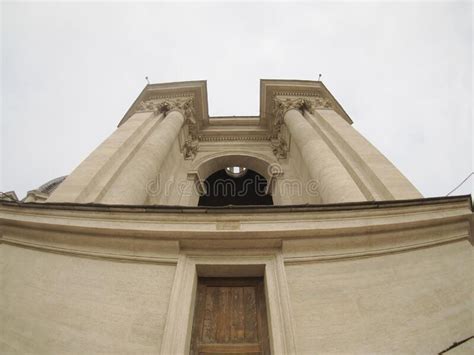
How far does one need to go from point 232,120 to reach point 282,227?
1207cm

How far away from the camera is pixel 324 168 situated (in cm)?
720

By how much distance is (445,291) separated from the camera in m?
3.39

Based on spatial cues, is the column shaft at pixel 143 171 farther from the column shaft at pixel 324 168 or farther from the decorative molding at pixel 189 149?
the column shaft at pixel 324 168

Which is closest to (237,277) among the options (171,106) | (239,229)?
(239,229)

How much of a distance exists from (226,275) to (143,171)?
5.13 metres

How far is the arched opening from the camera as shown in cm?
1448

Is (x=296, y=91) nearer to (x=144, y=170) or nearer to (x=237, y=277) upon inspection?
(x=144, y=170)

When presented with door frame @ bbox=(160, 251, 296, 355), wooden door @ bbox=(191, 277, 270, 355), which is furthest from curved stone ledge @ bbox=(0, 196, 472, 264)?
wooden door @ bbox=(191, 277, 270, 355)

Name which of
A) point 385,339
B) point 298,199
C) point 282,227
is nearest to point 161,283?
point 282,227

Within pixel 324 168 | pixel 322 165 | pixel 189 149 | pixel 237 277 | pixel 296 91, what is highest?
pixel 296 91

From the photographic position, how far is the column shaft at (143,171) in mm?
6551

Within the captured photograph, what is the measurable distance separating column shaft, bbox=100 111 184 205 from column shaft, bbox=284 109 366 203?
5452 millimetres

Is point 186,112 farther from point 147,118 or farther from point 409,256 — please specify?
point 409,256

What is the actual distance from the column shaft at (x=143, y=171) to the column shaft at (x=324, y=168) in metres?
5.45
